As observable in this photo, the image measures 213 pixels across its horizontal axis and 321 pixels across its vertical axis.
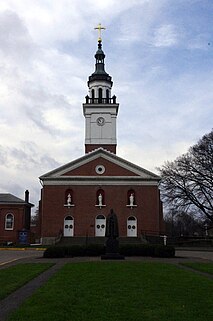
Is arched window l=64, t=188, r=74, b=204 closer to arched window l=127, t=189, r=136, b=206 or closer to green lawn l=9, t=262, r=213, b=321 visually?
arched window l=127, t=189, r=136, b=206

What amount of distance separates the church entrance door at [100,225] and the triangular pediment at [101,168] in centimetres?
463

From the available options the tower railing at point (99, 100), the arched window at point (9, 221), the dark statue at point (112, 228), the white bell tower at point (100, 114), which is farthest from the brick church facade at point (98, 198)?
the dark statue at point (112, 228)

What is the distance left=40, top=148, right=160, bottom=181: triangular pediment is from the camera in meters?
50.4

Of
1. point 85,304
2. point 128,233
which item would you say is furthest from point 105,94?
point 85,304

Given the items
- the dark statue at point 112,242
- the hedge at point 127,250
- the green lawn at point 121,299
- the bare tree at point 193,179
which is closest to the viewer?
the green lawn at point 121,299

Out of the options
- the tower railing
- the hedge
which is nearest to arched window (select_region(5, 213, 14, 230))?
the tower railing

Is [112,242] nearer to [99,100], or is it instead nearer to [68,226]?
[68,226]

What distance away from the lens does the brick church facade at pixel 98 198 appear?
162 feet

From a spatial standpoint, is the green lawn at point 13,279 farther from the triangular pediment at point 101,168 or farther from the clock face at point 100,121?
the clock face at point 100,121

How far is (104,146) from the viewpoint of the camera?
5575cm

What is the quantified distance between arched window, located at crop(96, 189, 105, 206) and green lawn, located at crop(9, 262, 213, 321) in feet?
109

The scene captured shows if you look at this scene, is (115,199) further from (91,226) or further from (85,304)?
(85,304)

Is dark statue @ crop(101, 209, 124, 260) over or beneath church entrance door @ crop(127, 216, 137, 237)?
beneath

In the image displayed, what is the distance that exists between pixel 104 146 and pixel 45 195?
414 inches
